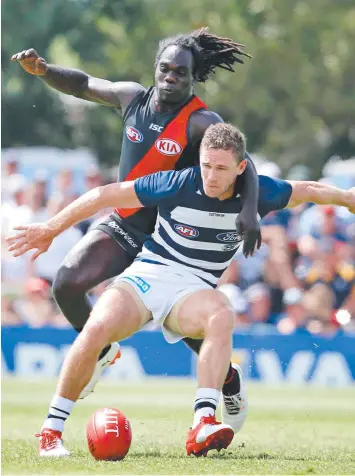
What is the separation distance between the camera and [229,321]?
23.3ft

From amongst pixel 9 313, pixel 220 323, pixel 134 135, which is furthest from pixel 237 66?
pixel 220 323

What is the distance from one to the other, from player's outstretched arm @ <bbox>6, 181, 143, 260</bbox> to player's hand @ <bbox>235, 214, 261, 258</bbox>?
2.17 feet

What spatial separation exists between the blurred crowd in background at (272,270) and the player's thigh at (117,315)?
6844 millimetres

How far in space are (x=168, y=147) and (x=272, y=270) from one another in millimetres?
7257

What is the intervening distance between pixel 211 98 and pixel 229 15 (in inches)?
86.4

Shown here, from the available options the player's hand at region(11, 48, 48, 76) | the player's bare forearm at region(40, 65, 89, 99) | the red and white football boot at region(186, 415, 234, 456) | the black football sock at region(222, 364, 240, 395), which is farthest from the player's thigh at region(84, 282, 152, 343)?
the player's hand at region(11, 48, 48, 76)

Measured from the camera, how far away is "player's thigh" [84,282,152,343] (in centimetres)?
709

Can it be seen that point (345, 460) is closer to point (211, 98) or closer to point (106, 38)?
point (211, 98)

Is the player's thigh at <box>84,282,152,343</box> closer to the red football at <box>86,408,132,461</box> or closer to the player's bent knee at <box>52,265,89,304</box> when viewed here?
the red football at <box>86,408,132,461</box>

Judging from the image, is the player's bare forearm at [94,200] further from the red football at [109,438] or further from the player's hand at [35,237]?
the red football at [109,438]

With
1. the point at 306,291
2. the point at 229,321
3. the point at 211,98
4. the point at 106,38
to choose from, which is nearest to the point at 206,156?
the point at 229,321

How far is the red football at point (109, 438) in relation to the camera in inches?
A: 275

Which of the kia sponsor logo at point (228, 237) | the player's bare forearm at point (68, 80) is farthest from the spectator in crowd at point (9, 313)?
the kia sponsor logo at point (228, 237)

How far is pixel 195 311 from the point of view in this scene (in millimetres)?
7203
